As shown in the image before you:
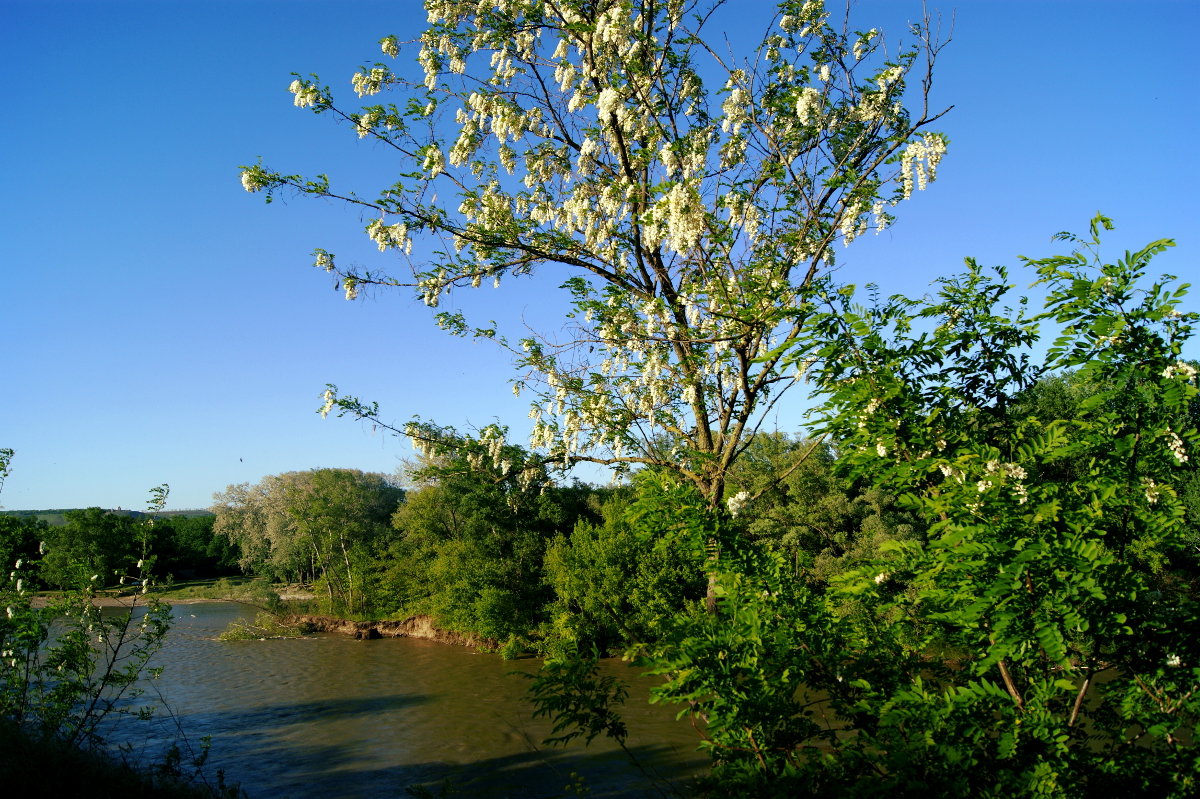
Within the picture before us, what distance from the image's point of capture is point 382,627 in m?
32.1

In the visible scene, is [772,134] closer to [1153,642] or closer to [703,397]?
[703,397]

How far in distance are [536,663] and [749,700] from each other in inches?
941

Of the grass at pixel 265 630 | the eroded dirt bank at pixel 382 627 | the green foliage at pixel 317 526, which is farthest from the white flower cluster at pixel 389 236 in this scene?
the green foliage at pixel 317 526

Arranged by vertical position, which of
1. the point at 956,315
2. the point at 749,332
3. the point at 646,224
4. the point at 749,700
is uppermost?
the point at 646,224

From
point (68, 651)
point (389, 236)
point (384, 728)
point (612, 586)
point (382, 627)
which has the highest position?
point (389, 236)

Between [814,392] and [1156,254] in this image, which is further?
[814,392]

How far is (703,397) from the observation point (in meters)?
7.08

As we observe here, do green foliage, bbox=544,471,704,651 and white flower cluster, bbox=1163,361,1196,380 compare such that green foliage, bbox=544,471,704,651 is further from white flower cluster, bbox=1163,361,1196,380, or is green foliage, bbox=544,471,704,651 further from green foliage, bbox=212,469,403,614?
white flower cluster, bbox=1163,361,1196,380

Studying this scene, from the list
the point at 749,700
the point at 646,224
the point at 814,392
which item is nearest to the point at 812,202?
the point at 646,224

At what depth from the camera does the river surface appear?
12.4 meters

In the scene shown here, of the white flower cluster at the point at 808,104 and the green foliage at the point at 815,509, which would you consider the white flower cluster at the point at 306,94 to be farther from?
the green foliage at the point at 815,509

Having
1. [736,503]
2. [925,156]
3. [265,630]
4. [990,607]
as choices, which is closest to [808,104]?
[925,156]

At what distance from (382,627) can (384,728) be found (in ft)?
53.3

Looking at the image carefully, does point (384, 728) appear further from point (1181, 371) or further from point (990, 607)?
point (1181, 371)
